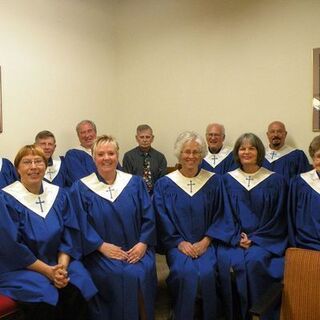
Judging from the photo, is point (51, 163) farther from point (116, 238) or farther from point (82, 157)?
point (116, 238)

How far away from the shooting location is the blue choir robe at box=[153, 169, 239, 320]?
8.70 feet

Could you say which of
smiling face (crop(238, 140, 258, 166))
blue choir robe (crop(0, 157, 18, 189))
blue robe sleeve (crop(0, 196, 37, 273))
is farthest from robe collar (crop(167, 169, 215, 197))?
blue choir robe (crop(0, 157, 18, 189))

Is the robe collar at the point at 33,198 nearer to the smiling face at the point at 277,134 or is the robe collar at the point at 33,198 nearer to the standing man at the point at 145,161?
the standing man at the point at 145,161

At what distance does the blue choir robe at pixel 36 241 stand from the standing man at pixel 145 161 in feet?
6.78

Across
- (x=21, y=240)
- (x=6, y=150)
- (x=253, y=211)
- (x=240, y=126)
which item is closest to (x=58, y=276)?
(x=21, y=240)

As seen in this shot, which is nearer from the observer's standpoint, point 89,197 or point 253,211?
point 89,197

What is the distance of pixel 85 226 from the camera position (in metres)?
2.66

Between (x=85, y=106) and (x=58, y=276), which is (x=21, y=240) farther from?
(x=85, y=106)

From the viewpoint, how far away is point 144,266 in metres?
2.64

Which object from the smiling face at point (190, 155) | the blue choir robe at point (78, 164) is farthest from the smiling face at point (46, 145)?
the smiling face at point (190, 155)

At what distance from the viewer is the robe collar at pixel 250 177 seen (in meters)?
3.03

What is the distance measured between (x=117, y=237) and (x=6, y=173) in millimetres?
1599

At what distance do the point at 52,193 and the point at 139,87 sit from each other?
10.3 feet

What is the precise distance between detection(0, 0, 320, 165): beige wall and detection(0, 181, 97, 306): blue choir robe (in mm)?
1891
